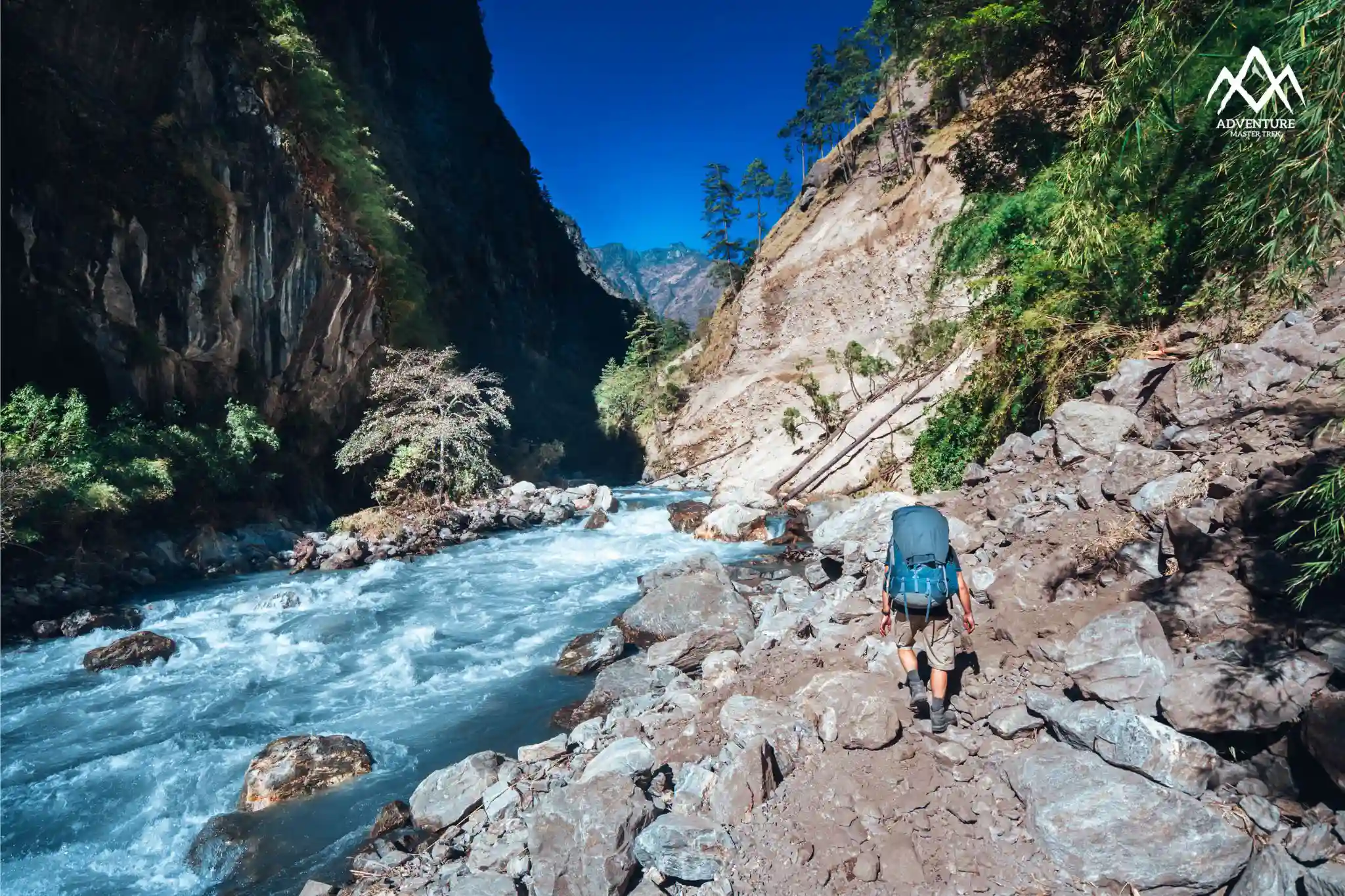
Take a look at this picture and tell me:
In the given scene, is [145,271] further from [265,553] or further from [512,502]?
[512,502]

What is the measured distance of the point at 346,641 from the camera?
9445 mm

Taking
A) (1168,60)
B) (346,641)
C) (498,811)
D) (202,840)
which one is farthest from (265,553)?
(1168,60)

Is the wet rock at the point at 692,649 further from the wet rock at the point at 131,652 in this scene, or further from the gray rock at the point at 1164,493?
the wet rock at the point at 131,652

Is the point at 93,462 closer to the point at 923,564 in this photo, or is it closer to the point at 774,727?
the point at 774,727

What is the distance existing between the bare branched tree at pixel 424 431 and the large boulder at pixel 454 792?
14.5 m

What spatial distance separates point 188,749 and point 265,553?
8.62 m

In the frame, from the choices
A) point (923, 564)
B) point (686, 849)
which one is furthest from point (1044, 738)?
point (686, 849)

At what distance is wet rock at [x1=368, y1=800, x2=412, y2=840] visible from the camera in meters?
5.00

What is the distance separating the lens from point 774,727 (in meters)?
4.20

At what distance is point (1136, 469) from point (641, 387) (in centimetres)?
3011

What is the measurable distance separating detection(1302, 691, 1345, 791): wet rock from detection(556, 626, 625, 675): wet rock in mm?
6552

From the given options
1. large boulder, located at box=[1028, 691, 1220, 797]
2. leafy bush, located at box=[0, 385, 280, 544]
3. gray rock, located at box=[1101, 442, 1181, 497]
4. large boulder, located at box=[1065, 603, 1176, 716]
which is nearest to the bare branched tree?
leafy bush, located at box=[0, 385, 280, 544]

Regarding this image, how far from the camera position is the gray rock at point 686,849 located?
11.1 ft

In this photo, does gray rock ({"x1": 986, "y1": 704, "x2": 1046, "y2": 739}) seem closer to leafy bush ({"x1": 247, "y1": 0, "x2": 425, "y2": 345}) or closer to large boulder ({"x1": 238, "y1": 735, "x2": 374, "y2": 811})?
large boulder ({"x1": 238, "y1": 735, "x2": 374, "y2": 811})
